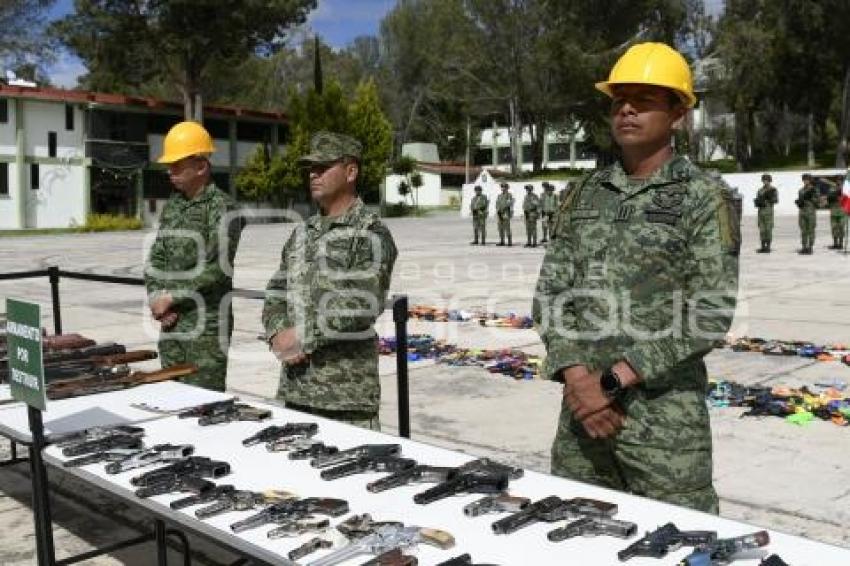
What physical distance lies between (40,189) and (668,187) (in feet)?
136

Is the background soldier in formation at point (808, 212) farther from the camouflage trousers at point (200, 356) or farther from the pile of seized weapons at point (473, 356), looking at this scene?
the camouflage trousers at point (200, 356)

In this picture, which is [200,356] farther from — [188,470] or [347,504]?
[347,504]

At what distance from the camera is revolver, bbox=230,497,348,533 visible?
2.42m

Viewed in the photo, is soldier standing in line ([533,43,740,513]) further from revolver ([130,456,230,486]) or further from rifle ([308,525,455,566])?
revolver ([130,456,230,486])

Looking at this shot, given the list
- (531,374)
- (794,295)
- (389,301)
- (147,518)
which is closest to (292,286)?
(389,301)

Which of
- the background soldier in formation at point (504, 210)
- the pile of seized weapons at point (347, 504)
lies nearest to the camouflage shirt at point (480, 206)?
the background soldier in formation at point (504, 210)

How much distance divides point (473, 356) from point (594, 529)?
669cm

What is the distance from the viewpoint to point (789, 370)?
26.7 feet

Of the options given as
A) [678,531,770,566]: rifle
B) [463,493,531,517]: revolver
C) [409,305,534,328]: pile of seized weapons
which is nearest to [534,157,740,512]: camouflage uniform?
[463,493,531,517]: revolver

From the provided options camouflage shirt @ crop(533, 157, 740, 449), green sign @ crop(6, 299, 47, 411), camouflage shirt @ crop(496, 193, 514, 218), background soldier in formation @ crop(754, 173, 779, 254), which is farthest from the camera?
camouflage shirt @ crop(496, 193, 514, 218)

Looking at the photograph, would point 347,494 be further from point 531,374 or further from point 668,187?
point 531,374

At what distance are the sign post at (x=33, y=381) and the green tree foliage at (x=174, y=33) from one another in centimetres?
3938

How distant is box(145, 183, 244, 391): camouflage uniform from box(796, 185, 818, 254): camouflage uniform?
58.1 ft

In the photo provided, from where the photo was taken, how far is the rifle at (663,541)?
2105mm
